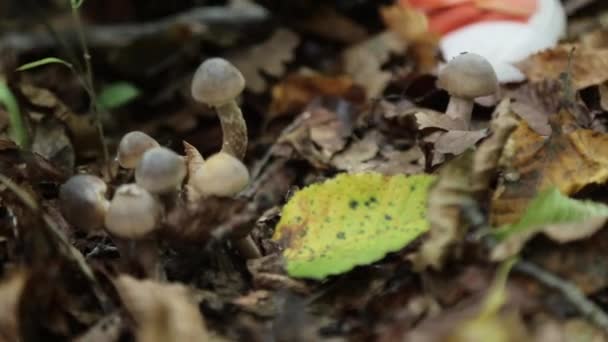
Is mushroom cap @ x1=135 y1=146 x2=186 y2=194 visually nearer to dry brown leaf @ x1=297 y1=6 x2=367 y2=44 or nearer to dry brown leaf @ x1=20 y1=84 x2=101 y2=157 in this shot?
dry brown leaf @ x1=20 y1=84 x2=101 y2=157

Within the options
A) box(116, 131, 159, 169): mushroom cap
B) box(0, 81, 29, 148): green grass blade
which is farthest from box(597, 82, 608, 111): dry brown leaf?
box(0, 81, 29, 148): green grass blade

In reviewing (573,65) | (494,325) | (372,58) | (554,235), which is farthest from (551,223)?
(372,58)

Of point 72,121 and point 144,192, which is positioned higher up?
point 144,192

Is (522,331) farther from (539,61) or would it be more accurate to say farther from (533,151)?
(539,61)

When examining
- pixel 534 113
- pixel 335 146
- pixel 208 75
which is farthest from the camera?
pixel 335 146

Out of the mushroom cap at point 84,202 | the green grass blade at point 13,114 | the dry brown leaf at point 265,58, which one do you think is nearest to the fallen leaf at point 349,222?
the mushroom cap at point 84,202

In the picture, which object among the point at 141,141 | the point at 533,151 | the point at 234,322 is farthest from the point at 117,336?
the point at 533,151

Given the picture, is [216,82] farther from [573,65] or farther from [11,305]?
[573,65]
